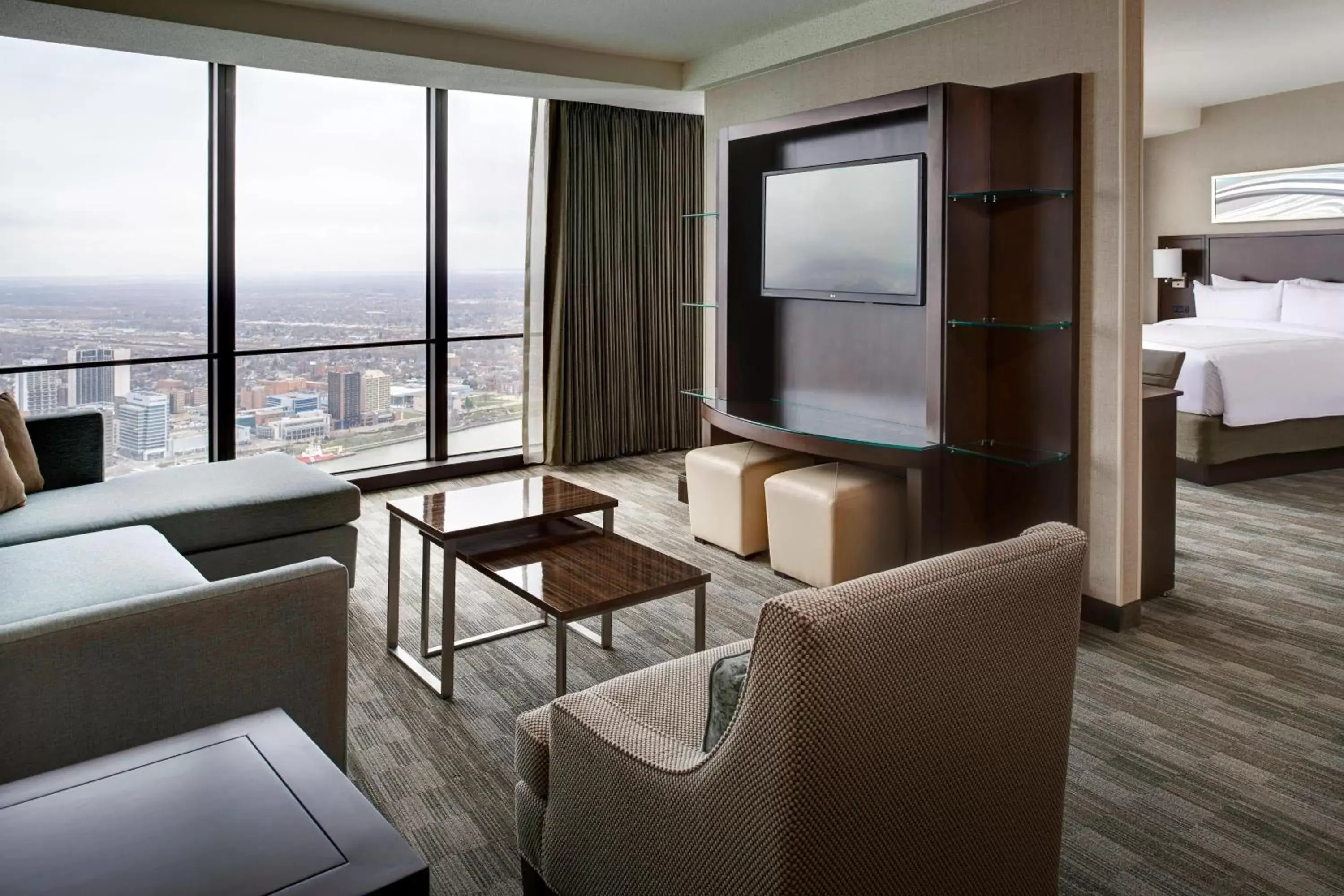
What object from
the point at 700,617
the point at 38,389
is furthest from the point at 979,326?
the point at 38,389

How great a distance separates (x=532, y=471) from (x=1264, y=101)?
582 centimetres

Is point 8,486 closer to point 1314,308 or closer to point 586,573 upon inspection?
point 586,573

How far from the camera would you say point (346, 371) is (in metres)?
5.15

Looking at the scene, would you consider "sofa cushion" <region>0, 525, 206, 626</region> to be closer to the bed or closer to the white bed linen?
the bed

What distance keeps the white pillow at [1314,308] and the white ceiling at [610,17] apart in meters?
4.30

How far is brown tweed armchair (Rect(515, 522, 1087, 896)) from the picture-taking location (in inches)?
47.4

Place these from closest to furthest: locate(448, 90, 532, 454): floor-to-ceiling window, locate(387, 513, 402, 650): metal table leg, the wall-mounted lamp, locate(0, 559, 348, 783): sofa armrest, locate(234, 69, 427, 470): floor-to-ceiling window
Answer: locate(0, 559, 348, 783): sofa armrest → locate(387, 513, 402, 650): metal table leg → locate(234, 69, 427, 470): floor-to-ceiling window → locate(448, 90, 532, 454): floor-to-ceiling window → the wall-mounted lamp

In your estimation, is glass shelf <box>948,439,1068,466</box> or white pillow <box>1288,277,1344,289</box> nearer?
glass shelf <box>948,439,1068,466</box>

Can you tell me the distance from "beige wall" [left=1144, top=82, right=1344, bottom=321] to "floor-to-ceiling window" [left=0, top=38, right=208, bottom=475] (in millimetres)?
6871

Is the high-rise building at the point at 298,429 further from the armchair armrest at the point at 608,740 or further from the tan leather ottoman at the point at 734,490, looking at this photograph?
the armchair armrest at the point at 608,740

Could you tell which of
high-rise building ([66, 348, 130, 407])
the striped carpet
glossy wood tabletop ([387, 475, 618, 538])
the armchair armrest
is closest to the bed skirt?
the striped carpet

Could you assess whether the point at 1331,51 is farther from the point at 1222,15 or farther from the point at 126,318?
the point at 126,318

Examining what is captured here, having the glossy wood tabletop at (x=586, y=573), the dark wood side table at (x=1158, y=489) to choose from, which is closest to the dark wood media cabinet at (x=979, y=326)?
the dark wood side table at (x=1158, y=489)

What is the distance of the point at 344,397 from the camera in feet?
16.9
